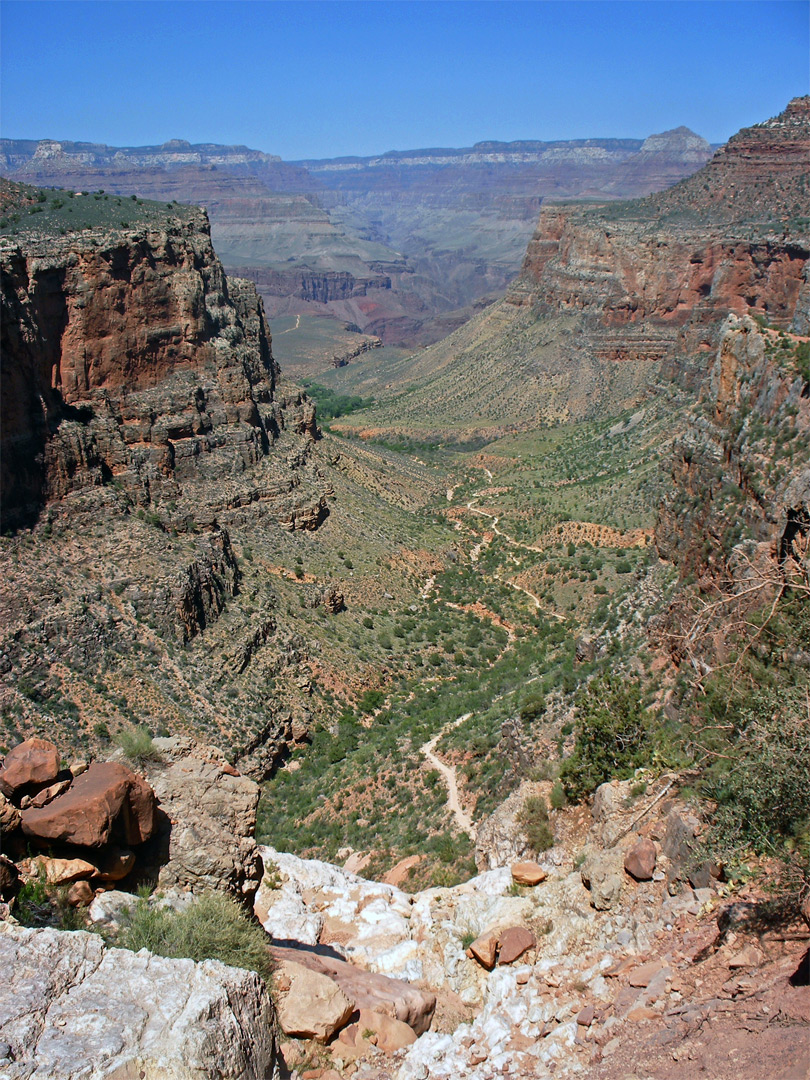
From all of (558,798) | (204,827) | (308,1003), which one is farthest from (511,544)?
(308,1003)

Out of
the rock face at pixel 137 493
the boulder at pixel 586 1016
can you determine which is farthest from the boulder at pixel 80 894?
the rock face at pixel 137 493

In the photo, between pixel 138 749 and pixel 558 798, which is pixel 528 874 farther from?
pixel 138 749

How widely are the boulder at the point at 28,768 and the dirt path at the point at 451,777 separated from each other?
13.1m

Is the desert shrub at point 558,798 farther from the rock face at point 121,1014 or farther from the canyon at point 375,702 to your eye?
the rock face at point 121,1014

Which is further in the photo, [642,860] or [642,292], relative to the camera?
[642,292]

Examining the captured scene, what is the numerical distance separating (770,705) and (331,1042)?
302 inches

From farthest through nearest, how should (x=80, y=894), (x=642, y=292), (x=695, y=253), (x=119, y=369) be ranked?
(x=642, y=292) < (x=695, y=253) < (x=119, y=369) < (x=80, y=894)

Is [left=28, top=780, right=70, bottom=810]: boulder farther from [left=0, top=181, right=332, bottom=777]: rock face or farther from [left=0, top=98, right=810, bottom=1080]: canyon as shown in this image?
[left=0, top=181, right=332, bottom=777]: rock face

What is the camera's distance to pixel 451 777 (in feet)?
89.5

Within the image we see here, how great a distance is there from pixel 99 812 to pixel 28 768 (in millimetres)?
1136

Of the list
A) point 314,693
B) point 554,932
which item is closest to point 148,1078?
point 554,932

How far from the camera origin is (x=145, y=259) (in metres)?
40.4

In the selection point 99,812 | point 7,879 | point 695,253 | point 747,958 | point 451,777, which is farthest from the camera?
point 695,253

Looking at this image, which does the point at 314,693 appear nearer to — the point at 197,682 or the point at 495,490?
the point at 197,682
